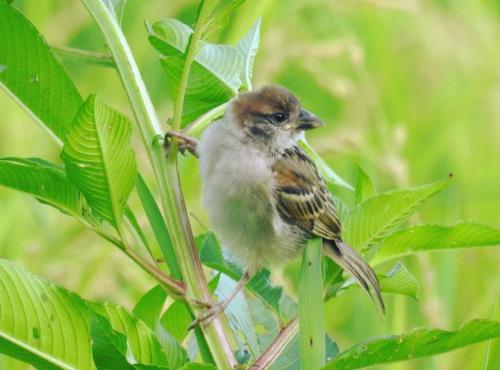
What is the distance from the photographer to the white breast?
73.4 inches

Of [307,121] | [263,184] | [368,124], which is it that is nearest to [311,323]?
[263,184]

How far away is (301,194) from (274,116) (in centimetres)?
22

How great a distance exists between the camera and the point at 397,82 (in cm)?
368

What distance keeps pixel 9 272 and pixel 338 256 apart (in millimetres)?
564

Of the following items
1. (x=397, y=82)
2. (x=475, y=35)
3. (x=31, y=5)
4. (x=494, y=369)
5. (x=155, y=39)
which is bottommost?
(x=494, y=369)

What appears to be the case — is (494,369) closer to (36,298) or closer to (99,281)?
(36,298)

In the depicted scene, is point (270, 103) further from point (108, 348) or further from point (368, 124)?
point (368, 124)

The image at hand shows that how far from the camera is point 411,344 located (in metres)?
1.24

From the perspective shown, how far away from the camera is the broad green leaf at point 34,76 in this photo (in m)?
1.37

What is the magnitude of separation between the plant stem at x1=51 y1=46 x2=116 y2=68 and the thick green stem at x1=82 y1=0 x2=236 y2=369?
37 mm

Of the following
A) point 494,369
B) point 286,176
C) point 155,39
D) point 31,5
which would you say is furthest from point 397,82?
point 155,39

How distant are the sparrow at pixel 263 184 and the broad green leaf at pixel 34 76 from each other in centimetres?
33

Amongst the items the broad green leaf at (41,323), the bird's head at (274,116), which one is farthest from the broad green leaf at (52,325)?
the bird's head at (274,116)

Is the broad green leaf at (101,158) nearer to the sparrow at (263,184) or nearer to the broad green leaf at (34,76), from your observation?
the broad green leaf at (34,76)
